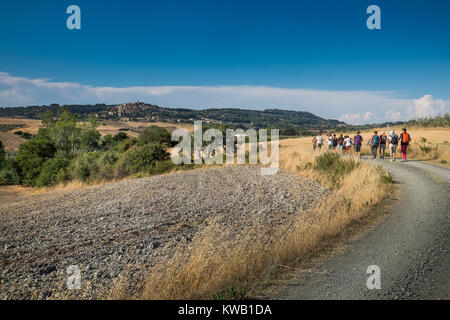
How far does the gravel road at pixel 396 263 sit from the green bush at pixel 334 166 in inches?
228

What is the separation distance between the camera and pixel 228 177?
61.7 feet

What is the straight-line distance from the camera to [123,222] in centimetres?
1060

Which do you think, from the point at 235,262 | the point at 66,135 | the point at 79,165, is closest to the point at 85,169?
the point at 79,165

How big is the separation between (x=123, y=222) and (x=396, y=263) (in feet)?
28.9

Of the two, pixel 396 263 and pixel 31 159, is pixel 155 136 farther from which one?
pixel 396 263

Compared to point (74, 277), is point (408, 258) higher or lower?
higher

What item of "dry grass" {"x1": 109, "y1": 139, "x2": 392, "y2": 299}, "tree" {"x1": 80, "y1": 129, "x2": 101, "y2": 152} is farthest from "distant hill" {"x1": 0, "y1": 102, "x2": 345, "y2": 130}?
"dry grass" {"x1": 109, "y1": 139, "x2": 392, "y2": 299}

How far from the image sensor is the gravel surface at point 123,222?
6250mm

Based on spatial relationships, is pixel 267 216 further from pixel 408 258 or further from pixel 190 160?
pixel 190 160

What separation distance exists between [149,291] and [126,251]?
10.6 ft

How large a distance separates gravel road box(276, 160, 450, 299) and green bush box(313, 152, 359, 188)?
579 centimetres

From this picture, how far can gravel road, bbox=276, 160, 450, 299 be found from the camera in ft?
14.0

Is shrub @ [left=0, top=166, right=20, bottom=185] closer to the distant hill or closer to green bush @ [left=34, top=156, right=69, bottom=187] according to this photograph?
green bush @ [left=34, top=156, right=69, bottom=187]
